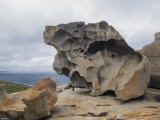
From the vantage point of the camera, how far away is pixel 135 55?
13094mm

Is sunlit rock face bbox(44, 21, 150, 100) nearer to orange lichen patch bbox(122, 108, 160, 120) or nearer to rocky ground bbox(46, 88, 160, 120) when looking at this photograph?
Answer: rocky ground bbox(46, 88, 160, 120)

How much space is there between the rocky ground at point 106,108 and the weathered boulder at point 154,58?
128cm

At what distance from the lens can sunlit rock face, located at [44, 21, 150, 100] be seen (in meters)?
11.9

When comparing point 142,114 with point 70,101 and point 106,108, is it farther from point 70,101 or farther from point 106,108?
point 70,101

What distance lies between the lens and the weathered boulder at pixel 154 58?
14.2 m

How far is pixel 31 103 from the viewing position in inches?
369

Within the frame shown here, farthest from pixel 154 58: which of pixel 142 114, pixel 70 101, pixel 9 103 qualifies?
pixel 9 103

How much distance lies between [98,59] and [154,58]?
3856 mm

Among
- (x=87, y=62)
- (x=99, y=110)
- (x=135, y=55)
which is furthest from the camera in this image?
(x=87, y=62)

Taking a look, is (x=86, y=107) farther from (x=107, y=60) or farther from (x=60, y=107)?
(x=107, y=60)

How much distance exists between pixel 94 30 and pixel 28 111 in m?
7.39

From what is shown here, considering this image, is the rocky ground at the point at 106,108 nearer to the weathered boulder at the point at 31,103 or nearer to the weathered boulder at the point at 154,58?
the weathered boulder at the point at 31,103

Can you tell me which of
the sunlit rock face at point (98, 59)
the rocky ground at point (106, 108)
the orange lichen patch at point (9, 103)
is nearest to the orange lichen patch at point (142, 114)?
the rocky ground at point (106, 108)

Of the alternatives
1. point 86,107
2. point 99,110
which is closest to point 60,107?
point 86,107
